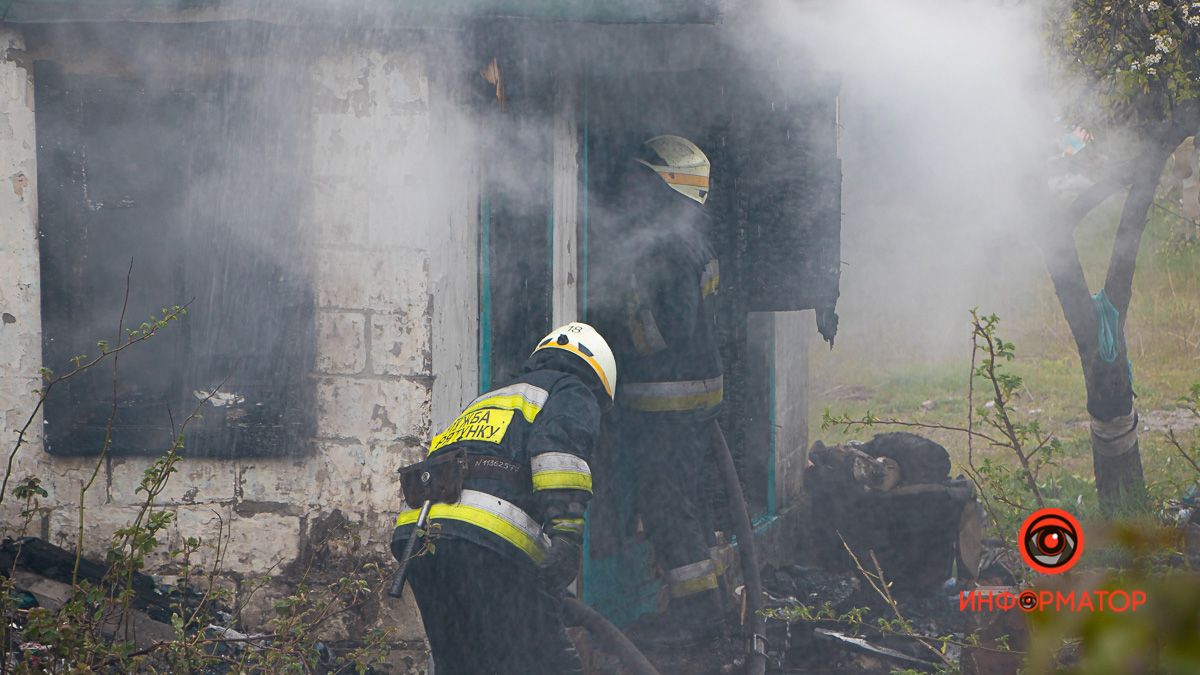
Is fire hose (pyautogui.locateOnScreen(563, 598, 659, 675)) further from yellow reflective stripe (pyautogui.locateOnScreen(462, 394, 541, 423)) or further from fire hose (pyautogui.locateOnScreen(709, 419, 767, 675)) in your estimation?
fire hose (pyautogui.locateOnScreen(709, 419, 767, 675))

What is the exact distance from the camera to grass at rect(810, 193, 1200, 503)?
35.2 ft

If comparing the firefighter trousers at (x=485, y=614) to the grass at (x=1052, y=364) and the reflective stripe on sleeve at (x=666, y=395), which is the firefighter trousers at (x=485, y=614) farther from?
the grass at (x=1052, y=364)

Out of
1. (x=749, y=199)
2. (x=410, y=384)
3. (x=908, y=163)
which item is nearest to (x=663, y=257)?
(x=749, y=199)

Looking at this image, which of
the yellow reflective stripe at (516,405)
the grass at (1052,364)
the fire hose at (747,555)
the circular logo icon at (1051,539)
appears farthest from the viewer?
the grass at (1052,364)

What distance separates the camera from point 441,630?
3.97m

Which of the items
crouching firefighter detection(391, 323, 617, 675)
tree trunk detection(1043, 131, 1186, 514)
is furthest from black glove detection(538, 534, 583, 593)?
tree trunk detection(1043, 131, 1186, 514)

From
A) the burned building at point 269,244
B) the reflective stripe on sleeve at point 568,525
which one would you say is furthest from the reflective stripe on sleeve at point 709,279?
the reflective stripe on sleeve at point 568,525

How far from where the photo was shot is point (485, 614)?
12.8ft

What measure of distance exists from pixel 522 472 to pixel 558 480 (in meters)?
0.17

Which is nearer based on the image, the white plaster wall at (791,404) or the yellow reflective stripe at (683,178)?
the yellow reflective stripe at (683,178)

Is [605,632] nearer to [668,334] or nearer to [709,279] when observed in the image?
[668,334]

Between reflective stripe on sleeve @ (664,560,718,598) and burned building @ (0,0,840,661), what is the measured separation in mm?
1491

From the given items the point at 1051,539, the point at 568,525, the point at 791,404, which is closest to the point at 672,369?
the point at 568,525

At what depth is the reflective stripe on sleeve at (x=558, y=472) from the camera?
3.89m
